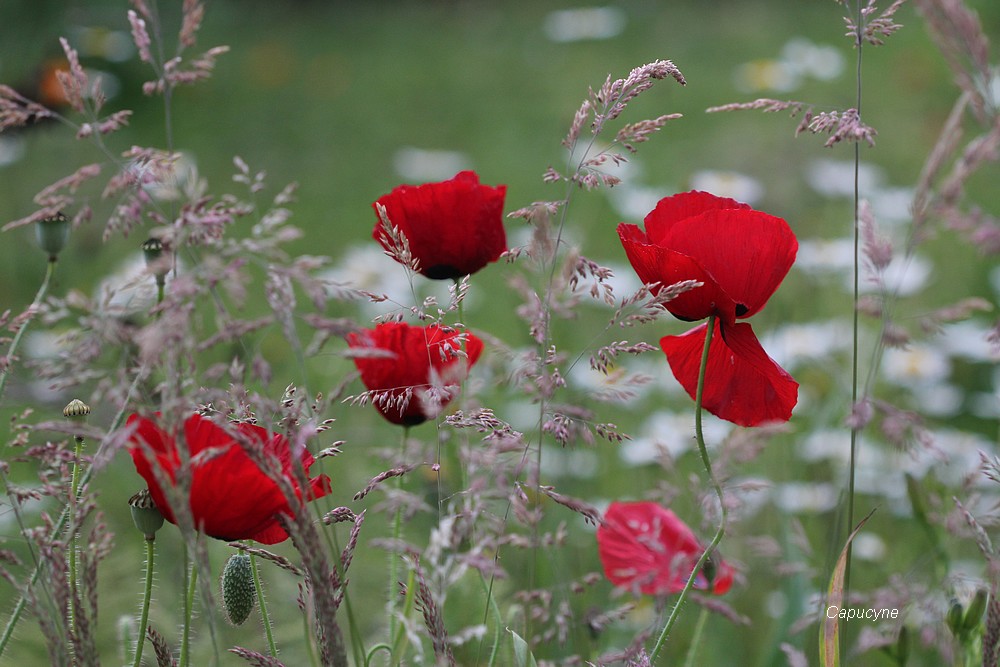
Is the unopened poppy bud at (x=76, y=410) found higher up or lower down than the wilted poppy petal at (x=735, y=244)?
lower down

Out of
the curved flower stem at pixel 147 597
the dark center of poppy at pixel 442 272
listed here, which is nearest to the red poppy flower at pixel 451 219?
the dark center of poppy at pixel 442 272

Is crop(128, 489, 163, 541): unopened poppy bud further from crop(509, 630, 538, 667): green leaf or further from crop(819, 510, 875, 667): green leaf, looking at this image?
crop(819, 510, 875, 667): green leaf

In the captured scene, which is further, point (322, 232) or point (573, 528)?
point (322, 232)

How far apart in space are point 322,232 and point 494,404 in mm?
1187

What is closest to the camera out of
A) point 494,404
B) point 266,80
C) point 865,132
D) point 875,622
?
point 865,132

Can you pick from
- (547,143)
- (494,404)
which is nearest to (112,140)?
(547,143)

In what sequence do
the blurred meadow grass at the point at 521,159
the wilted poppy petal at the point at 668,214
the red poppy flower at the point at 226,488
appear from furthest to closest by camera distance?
the blurred meadow grass at the point at 521,159, the wilted poppy petal at the point at 668,214, the red poppy flower at the point at 226,488

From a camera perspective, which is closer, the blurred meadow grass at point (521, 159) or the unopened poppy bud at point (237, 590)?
the unopened poppy bud at point (237, 590)

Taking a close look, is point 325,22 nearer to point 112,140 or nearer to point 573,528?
point 112,140

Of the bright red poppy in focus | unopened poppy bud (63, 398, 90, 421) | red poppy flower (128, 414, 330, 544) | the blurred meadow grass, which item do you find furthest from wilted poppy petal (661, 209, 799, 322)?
unopened poppy bud (63, 398, 90, 421)

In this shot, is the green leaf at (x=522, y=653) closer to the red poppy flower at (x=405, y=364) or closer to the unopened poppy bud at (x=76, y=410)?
the red poppy flower at (x=405, y=364)

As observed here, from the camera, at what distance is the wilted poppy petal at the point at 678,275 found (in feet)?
1.67

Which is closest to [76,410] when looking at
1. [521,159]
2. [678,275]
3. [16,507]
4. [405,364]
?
[16,507]

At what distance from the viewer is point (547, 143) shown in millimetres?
3227
